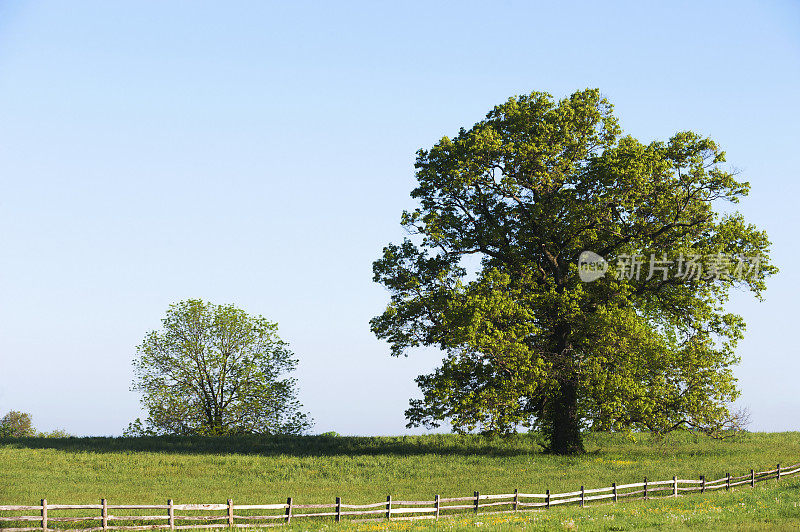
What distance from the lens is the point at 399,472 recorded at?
118 ft

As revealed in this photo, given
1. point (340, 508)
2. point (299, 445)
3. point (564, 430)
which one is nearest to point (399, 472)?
point (564, 430)

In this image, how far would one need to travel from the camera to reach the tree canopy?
3662 cm

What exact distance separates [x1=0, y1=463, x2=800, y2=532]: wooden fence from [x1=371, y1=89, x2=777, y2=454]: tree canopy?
6144 mm

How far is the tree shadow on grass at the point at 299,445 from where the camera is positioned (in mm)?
42219

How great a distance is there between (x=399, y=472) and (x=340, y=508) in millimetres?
11912

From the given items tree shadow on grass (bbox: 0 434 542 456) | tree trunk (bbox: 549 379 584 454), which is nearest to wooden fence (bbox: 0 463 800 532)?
tree trunk (bbox: 549 379 584 454)

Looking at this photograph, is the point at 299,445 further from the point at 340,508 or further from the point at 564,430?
the point at 340,508

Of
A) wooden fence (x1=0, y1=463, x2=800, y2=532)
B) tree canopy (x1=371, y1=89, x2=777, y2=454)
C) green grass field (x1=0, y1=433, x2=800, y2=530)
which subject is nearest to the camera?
wooden fence (x1=0, y1=463, x2=800, y2=532)

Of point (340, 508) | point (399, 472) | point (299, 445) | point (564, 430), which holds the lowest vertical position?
point (299, 445)

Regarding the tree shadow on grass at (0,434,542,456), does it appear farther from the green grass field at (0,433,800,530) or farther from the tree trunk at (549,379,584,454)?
the tree trunk at (549,379,584,454)

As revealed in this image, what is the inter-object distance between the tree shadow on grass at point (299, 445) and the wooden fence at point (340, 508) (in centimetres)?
1071

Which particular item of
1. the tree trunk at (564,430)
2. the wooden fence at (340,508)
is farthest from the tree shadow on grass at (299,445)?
the wooden fence at (340,508)

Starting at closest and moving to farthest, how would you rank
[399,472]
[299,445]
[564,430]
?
[399,472]
[564,430]
[299,445]

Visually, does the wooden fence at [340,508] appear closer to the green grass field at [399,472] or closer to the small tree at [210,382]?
the green grass field at [399,472]
